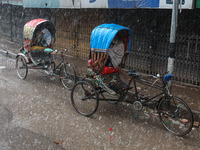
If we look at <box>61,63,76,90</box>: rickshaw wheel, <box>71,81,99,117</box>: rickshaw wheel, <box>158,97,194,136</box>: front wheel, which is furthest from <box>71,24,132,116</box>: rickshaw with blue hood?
<box>61,63,76,90</box>: rickshaw wheel

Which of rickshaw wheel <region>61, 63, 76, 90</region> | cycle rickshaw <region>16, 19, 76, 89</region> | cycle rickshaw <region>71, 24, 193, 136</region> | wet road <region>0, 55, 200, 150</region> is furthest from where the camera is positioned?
cycle rickshaw <region>16, 19, 76, 89</region>

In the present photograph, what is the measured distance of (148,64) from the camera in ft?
30.3

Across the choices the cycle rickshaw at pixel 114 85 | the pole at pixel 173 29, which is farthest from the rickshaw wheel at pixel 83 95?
the pole at pixel 173 29

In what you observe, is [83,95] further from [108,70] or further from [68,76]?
[68,76]

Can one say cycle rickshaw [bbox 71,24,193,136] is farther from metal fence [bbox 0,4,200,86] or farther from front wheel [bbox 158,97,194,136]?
metal fence [bbox 0,4,200,86]

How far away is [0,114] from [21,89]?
1.87 m

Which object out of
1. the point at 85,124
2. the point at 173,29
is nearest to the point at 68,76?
the point at 85,124

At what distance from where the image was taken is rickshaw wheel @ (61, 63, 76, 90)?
24.6ft

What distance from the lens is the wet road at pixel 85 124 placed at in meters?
4.49

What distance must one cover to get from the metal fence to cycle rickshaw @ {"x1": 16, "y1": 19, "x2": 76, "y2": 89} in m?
3.00

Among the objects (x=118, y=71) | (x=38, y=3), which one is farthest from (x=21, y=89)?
(x=38, y=3)

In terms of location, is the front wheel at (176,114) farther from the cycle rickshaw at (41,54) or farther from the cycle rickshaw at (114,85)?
the cycle rickshaw at (41,54)

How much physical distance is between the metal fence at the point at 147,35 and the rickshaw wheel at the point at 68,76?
3032mm

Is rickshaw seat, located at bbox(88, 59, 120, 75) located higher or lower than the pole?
lower
